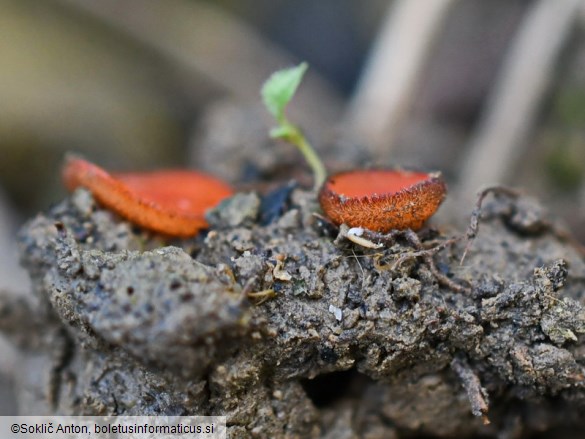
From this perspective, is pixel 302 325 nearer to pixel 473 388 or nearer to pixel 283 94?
pixel 473 388

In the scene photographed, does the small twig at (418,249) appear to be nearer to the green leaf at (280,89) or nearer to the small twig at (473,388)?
the small twig at (473,388)

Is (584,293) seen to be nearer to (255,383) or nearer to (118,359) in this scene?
(255,383)

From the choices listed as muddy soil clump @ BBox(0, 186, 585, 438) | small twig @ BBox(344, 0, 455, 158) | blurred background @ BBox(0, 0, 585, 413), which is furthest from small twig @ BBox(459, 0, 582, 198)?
muddy soil clump @ BBox(0, 186, 585, 438)

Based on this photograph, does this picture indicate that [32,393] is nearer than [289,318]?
No

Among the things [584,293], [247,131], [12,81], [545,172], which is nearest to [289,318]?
[584,293]

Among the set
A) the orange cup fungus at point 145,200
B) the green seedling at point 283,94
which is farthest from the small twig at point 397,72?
the orange cup fungus at point 145,200
